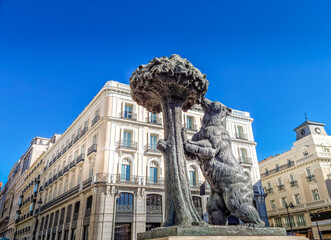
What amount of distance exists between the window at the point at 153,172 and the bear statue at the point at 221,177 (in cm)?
1696

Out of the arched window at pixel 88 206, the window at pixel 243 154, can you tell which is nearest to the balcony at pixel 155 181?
the arched window at pixel 88 206

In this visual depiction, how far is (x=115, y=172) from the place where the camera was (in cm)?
1938

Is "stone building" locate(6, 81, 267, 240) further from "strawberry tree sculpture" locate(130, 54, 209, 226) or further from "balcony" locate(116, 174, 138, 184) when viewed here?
"strawberry tree sculpture" locate(130, 54, 209, 226)

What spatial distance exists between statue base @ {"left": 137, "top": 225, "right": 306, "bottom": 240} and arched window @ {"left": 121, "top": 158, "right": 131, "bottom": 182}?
1683 cm

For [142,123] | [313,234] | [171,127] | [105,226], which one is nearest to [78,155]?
[142,123]

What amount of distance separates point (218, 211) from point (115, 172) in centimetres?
1642

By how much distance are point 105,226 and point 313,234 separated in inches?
807

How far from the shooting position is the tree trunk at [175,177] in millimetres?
3483

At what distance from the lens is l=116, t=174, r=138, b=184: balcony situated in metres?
19.2

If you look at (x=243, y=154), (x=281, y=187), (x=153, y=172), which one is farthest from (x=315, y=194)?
(x=153, y=172)

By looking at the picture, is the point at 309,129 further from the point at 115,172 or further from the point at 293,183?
the point at 115,172

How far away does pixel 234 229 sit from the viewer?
3.06 meters

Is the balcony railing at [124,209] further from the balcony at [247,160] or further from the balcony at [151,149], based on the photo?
the balcony at [247,160]

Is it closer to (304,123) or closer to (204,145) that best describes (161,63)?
(204,145)
